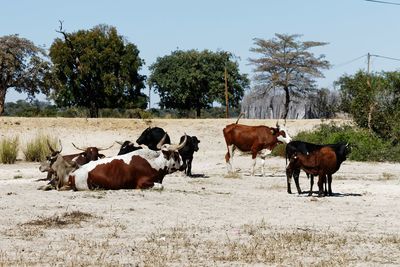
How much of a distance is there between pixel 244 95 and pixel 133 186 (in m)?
53.1

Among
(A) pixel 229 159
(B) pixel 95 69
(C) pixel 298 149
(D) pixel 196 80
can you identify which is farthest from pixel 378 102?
(D) pixel 196 80

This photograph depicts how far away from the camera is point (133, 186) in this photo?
55.3ft

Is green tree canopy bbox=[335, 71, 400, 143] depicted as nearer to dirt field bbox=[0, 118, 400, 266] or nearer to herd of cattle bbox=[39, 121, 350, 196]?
dirt field bbox=[0, 118, 400, 266]

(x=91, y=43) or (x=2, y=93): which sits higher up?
(x=91, y=43)

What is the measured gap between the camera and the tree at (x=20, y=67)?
57406 mm

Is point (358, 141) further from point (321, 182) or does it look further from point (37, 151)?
point (321, 182)

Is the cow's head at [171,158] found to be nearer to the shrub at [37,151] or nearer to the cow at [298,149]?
the cow at [298,149]

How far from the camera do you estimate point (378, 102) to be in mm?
32625

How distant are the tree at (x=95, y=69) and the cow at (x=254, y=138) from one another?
3494 cm

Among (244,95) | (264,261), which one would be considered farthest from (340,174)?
(244,95)

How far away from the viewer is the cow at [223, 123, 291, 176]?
79.4 ft

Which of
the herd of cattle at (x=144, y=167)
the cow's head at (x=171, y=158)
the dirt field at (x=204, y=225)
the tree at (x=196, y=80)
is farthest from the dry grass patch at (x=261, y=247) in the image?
the tree at (x=196, y=80)

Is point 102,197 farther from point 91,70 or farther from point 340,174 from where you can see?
point 91,70

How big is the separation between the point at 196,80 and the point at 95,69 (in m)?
10.1
